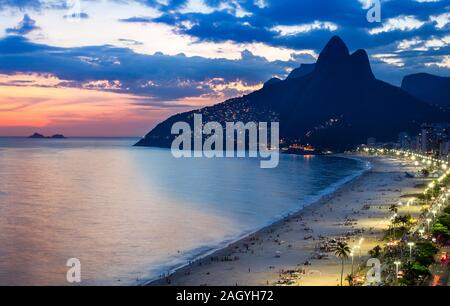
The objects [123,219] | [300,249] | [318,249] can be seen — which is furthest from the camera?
[123,219]

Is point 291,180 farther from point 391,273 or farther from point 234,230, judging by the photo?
point 391,273

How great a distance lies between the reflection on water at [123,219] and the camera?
37.8 m

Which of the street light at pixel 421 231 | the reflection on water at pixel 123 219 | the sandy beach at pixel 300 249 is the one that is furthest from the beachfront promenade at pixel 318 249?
the reflection on water at pixel 123 219

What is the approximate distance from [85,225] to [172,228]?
30.0ft

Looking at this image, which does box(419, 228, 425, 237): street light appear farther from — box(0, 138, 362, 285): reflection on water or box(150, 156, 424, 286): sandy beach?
box(0, 138, 362, 285): reflection on water

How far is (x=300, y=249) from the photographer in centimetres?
3919

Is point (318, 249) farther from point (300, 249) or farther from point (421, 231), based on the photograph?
point (421, 231)

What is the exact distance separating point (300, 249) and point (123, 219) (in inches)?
994

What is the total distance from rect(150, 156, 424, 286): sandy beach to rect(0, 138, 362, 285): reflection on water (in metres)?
3.05

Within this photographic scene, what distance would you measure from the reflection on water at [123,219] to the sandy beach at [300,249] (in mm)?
3046

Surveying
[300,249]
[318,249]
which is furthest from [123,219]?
[318,249]

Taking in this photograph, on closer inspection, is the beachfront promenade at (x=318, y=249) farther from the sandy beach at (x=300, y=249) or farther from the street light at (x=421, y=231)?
the street light at (x=421, y=231)
